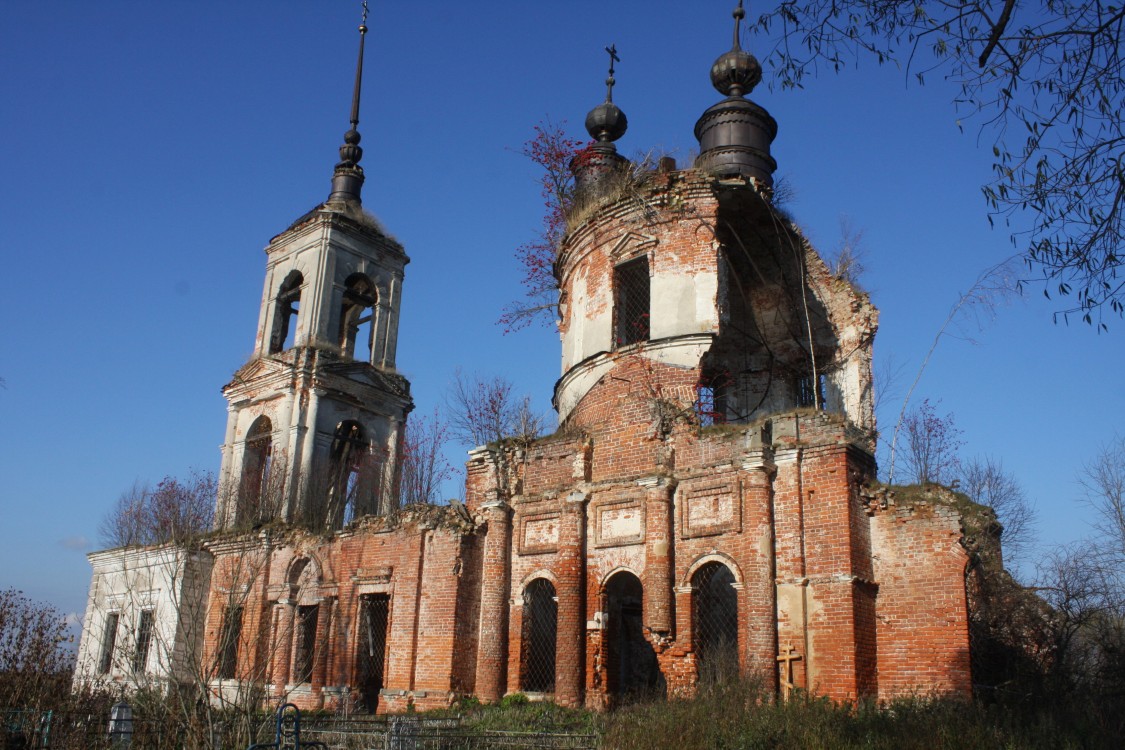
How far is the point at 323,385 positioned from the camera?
23719 millimetres

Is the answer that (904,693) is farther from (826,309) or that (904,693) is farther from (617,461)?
(826,309)

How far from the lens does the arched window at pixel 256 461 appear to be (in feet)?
76.1

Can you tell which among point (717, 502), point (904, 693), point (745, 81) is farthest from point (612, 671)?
point (745, 81)

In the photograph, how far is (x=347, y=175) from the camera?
89.8 feet

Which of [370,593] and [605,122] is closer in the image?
[370,593]

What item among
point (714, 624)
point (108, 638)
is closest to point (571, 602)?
point (714, 624)

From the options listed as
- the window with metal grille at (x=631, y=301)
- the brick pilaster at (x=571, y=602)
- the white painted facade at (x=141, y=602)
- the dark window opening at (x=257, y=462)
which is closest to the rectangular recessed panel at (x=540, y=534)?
the brick pilaster at (x=571, y=602)

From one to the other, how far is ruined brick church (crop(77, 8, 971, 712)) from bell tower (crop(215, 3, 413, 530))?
8.11ft

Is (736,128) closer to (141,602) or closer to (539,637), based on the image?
(539,637)

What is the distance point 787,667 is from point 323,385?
51.4ft

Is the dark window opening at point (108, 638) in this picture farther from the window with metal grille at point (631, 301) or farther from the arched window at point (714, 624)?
the arched window at point (714, 624)

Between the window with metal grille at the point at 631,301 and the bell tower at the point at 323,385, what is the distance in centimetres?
1019

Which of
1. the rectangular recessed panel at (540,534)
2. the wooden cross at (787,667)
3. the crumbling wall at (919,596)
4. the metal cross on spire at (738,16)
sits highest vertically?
the metal cross on spire at (738,16)

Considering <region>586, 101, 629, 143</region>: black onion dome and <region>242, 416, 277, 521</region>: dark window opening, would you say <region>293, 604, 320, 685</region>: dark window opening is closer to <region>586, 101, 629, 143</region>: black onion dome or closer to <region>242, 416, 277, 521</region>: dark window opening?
<region>242, 416, 277, 521</region>: dark window opening
